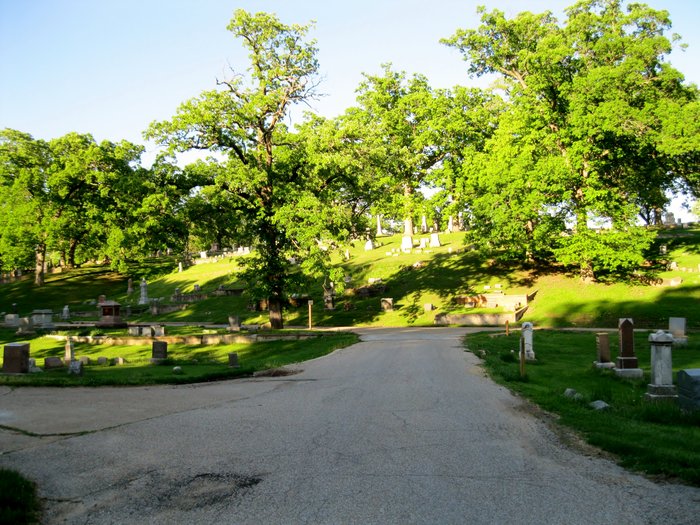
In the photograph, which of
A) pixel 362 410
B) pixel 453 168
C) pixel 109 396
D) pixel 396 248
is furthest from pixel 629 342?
pixel 396 248

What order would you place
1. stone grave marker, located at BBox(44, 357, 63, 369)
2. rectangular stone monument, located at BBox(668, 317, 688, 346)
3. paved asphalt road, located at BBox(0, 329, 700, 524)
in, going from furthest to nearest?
rectangular stone monument, located at BBox(668, 317, 688, 346) → stone grave marker, located at BBox(44, 357, 63, 369) → paved asphalt road, located at BBox(0, 329, 700, 524)

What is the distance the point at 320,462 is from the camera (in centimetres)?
658

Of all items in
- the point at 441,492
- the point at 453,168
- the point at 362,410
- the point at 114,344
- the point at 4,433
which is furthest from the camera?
the point at 453,168

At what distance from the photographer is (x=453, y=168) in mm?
40500

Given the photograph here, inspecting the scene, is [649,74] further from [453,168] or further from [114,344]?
[114,344]

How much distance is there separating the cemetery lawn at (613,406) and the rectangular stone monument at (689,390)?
7.6 inches

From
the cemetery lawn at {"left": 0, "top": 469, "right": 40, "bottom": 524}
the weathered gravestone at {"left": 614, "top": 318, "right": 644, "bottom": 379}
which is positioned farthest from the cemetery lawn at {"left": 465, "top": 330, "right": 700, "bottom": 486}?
the cemetery lawn at {"left": 0, "top": 469, "right": 40, "bottom": 524}

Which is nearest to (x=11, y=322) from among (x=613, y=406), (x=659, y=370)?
(x=613, y=406)

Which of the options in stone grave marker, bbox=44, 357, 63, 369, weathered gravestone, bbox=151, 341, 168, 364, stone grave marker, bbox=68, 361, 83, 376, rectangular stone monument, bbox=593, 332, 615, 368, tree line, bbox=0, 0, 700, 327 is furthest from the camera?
tree line, bbox=0, 0, 700, 327

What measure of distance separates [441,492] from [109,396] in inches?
374

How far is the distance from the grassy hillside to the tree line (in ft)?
7.71

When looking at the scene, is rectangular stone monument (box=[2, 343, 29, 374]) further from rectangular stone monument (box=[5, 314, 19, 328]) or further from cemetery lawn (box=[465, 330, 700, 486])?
rectangular stone monument (box=[5, 314, 19, 328])

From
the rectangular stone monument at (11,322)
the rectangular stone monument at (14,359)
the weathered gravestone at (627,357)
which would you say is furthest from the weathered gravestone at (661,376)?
the rectangular stone monument at (11,322)

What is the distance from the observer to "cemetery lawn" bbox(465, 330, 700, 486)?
640cm
